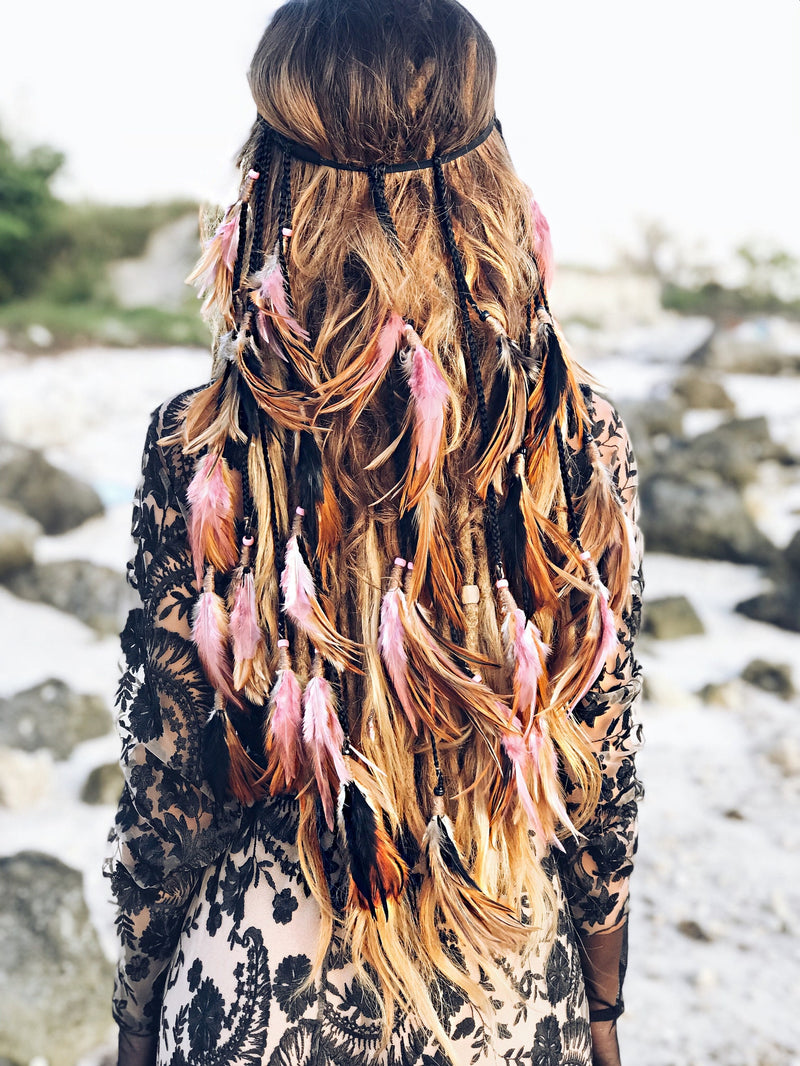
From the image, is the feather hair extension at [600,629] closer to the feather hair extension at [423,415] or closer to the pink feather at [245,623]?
the feather hair extension at [423,415]

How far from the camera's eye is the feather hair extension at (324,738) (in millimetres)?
1181

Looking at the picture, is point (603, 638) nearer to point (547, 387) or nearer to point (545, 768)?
point (545, 768)

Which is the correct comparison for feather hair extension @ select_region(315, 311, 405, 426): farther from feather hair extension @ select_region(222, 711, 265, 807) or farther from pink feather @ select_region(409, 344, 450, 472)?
feather hair extension @ select_region(222, 711, 265, 807)

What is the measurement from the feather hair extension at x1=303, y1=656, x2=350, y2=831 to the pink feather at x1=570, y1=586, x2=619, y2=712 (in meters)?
0.36

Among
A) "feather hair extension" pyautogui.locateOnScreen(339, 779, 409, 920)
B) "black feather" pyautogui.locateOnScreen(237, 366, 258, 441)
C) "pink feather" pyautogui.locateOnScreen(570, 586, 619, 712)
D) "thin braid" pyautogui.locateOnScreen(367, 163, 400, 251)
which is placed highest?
"thin braid" pyautogui.locateOnScreen(367, 163, 400, 251)

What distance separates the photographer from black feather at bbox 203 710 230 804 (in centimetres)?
127

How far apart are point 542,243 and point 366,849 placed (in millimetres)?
859

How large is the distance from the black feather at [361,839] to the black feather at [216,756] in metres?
0.19

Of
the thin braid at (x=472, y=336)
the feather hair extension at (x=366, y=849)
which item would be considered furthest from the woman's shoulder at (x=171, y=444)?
the feather hair extension at (x=366, y=849)

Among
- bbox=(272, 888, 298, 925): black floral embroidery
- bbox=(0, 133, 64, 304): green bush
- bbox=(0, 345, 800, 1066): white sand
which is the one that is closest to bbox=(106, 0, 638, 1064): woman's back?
bbox=(272, 888, 298, 925): black floral embroidery

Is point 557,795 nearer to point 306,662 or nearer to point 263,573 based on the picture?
point 306,662

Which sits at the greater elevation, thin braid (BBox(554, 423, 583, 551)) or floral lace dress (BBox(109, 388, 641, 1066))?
thin braid (BBox(554, 423, 583, 551))

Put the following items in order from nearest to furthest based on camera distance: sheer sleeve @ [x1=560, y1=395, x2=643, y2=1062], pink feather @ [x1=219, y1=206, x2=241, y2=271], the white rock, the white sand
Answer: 1. pink feather @ [x1=219, y1=206, x2=241, y2=271]
2. sheer sleeve @ [x1=560, y1=395, x2=643, y2=1062]
3. the white sand
4. the white rock

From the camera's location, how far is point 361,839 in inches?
46.1
